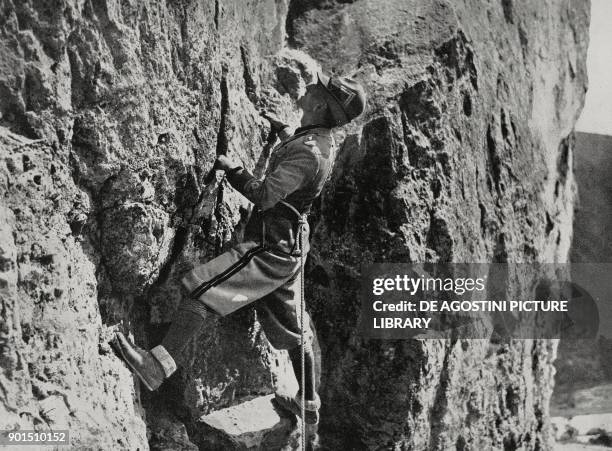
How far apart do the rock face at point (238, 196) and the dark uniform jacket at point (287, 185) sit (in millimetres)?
250

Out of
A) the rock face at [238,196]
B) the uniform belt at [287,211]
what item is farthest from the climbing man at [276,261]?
the rock face at [238,196]

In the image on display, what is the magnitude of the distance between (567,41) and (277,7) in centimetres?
327

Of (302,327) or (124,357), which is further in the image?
(302,327)

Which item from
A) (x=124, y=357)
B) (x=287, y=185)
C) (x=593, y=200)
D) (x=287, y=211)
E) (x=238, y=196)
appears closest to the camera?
(x=124, y=357)

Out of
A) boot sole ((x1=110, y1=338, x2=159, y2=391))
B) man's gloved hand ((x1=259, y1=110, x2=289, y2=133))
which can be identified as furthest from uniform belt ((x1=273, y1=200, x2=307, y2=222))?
boot sole ((x1=110, y1=338, x2=159, y2=391))

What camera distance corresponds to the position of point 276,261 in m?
3.64

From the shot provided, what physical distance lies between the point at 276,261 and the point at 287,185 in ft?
1.13

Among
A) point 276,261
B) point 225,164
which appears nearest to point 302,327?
point 276,261

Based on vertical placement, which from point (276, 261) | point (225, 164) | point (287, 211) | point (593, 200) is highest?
point (593, 200)

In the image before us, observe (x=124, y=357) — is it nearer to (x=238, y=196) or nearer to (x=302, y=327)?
(x=302, y=327)

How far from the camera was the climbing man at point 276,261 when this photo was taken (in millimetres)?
3408

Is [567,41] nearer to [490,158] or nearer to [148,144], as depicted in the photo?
[490,158]

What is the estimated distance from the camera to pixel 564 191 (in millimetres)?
7031

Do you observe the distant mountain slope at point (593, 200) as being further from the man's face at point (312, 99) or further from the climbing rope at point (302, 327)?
the man's face at point (312, 99)
